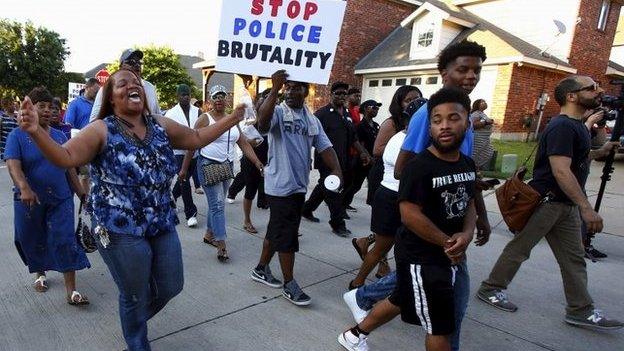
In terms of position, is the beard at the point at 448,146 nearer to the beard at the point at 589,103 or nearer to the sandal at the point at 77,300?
the beard at the point at 589,103

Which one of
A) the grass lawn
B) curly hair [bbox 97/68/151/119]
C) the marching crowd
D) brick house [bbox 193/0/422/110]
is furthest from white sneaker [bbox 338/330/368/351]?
brick house [bbox 193/0/422/110]

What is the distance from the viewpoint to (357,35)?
1862cm

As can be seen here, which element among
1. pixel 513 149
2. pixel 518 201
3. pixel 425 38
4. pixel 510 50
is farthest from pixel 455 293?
pixel 425 38

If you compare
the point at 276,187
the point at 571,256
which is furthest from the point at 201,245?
the point at 571,256

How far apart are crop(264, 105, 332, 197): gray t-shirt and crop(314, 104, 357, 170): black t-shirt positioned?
2311mm

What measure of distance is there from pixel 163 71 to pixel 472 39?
65.7 feet

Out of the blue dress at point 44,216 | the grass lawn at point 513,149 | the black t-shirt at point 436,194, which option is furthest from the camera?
the grass lawn at point 513,149

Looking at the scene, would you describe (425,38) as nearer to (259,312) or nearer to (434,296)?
(259,312)

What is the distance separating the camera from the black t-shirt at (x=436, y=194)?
79.5 inches

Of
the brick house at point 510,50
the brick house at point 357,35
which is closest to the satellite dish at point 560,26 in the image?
the brick house at point 510,50

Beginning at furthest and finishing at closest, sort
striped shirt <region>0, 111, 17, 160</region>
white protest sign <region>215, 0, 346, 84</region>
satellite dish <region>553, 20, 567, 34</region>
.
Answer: satellite dish <region>553, 20, 567, 34</region> < striped shirt <region>0, 111, 17, 160</region> < white protest sign <region>215, 0, 346, 84</region>

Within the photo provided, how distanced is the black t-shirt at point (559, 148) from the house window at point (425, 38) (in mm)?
14701

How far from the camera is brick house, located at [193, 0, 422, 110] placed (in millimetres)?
18109

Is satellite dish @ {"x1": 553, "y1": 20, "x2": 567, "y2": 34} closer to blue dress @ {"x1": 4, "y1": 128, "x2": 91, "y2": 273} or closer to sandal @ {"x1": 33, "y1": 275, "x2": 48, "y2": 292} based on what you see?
blue dress @ {"x1": 4, "y1": 128, "x2": 91, "y2": 273}
